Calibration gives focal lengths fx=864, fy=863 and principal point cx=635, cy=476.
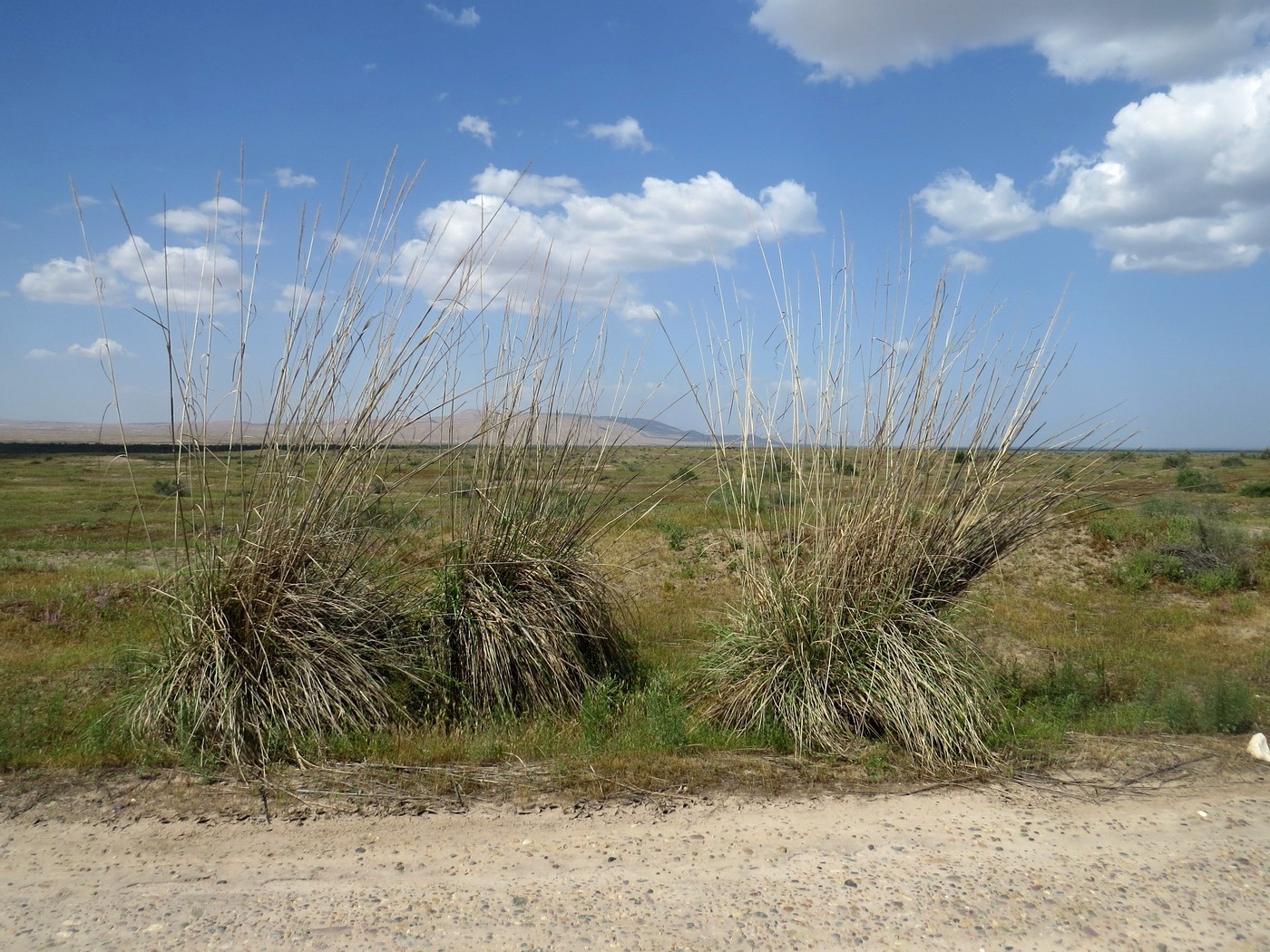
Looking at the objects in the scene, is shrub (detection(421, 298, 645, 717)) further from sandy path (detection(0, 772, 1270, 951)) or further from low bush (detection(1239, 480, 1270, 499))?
low bush (detection(1239, 480, 1270, 499))

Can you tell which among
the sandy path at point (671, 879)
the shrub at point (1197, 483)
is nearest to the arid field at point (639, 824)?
the sandy path at point (671, 879)

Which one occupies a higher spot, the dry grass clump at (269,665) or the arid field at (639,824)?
the dry grass clump at (269,665)

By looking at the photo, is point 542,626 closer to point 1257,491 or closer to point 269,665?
→ point 269,665

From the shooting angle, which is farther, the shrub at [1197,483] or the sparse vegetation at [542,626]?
the shrub at [1197,483]

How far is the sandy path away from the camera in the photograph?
9.75 ft

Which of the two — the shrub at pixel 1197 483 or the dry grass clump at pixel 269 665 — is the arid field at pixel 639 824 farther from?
the shrub at pixel 1197 483

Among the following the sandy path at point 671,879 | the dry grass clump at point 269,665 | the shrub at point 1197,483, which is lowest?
the sandy path at point 671,879

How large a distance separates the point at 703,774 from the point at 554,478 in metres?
2.23

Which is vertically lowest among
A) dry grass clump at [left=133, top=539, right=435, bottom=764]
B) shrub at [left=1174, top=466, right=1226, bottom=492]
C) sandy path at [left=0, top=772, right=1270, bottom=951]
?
sandy path at [left=0, top=772, right=1270, bottom=951]

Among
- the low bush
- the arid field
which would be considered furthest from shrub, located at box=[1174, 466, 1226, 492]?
the arid field

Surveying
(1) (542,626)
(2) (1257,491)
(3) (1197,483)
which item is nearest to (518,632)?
(1) (542,626)

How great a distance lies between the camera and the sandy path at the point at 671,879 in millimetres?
2973

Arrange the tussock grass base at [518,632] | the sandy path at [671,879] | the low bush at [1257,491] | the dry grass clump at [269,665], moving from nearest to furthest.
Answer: the sandy path at [671,879], the dry grass clump at [269,665], the tussock grass base at [518,632], the low bush at [1257,491]

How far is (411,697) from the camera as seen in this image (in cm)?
508
